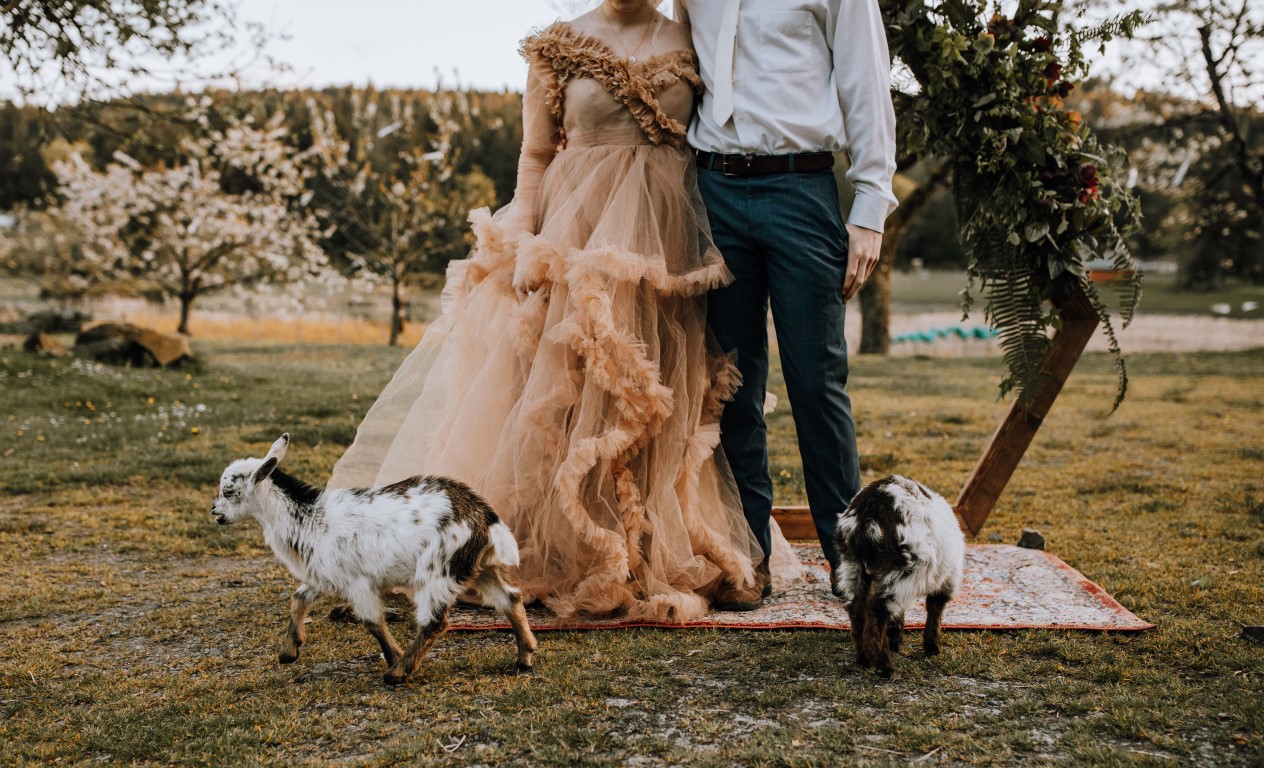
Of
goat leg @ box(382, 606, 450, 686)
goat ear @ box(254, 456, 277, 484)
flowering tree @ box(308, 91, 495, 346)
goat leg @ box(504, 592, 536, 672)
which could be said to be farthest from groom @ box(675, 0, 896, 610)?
flowering tree @ box(308, 91, 495, 346)

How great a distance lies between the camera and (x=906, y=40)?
4.02 metres

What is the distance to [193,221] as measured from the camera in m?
21.2

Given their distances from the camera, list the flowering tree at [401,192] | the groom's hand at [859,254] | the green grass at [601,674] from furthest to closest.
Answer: the flowering tree at [401,192], the groom's hand at [859,254], the green grass at [601,674]

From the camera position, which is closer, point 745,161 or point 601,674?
point 601,674

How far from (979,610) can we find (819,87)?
201 centimetres

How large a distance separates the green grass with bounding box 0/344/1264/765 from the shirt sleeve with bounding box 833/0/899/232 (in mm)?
1560

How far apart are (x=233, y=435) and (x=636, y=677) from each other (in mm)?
5608

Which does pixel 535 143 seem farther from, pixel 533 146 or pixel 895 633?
pixel 895 633

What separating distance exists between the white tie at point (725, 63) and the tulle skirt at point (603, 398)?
34 centimetres

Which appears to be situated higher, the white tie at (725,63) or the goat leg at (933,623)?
the white tie at (725,63)

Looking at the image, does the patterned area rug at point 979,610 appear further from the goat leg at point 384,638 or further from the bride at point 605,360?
the goat leg at point 384,638

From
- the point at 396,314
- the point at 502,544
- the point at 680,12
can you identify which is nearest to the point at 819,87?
the point at 680,12

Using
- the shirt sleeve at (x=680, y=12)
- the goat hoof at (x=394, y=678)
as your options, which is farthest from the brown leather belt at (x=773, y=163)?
the goat hoof at (x=394, y=678)

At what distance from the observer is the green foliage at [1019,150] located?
3.97 m
